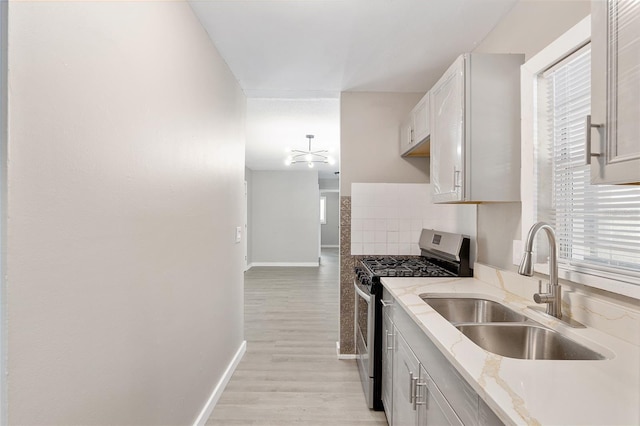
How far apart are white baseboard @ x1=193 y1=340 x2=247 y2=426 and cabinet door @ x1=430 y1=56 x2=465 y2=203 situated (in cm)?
196

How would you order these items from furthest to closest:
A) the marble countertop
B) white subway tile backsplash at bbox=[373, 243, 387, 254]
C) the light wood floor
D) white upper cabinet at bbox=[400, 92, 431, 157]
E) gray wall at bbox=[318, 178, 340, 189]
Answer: gray wall at bbox=[318, 178, 340, 189], white subway tile backsplash at bbox=[373, 243, 387, 254], white upper cabinet at bbox=[400, 92, 431, 157], the light wood floor, the marble countertop

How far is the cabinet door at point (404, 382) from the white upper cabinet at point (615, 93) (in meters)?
1.04

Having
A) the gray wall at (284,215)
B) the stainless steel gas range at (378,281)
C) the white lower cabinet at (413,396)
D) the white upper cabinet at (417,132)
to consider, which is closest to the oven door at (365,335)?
the stainless steel gas range at (378,281)

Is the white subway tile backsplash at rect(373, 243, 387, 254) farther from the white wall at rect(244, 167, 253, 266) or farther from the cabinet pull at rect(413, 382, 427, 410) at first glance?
the white wall at rect(244, 167, 253, 266)

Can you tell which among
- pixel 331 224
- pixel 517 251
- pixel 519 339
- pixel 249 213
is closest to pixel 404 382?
pixel 519 339

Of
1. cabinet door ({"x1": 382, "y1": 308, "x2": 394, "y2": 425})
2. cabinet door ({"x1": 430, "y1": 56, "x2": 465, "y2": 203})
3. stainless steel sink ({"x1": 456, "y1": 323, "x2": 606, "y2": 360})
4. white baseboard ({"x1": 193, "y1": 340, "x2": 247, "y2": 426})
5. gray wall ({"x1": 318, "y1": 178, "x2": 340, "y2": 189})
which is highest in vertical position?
gray wall ({"x1": 318, "y1": 178, "x2": 340, "y2": 189})

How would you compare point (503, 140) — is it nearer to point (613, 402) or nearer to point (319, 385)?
point (613, 402)

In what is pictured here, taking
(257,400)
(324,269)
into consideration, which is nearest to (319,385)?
(257,400)

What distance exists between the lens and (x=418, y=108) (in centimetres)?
264

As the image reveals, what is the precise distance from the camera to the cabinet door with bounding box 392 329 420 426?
5.06 feet

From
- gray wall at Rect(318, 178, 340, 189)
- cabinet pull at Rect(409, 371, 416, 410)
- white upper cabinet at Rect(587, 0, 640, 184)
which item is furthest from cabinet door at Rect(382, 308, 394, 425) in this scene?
gray wall at Rect(318, 178, 340, 189)

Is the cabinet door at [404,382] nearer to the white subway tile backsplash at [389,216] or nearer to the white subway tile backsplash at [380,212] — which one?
the white subway tile backsplash at [389,216]

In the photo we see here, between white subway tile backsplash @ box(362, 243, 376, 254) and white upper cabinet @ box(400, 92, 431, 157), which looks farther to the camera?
white subway tile backsplash @ box(362, 243, 376, 254)

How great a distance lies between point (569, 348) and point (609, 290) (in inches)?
10.2
